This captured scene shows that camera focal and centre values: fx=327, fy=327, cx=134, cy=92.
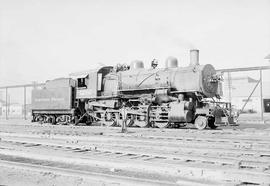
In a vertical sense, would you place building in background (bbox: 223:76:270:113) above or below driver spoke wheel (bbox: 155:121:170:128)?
above

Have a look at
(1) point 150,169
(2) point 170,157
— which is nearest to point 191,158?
(2) point 170,157

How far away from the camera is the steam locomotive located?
48.6 feet

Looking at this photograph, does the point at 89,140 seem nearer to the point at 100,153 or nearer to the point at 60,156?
the point at 100,153

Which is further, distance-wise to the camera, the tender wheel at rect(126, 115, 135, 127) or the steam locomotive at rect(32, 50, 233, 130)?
the tender wheel at rect(126, 115, 135, 127)

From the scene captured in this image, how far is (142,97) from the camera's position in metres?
16.3

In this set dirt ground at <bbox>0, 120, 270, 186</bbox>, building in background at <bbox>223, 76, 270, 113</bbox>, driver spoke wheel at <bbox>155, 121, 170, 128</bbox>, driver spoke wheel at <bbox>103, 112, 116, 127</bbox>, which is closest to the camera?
dirt ground at <bbox>0, 120, 270, 186</bbox>

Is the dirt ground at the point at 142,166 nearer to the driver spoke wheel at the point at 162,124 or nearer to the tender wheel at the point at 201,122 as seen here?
the tender wheel at the point at 201,122

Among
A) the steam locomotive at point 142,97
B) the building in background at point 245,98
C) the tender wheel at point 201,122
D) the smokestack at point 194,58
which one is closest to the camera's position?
the tender wheel at point 201,122

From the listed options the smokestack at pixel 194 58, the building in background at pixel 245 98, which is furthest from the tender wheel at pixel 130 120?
the building in background at pixel 245 98

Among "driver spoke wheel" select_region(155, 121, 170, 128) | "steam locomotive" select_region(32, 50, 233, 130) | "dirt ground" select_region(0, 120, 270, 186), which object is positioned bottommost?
"dirt ground" select_region(0, 120, 270, 186)

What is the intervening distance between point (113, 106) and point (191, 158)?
10.9 meters

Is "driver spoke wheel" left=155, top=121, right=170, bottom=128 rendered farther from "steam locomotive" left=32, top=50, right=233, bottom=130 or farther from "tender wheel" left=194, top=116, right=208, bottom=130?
"tender wheel" left=194, top=116, right=208, bottom=130

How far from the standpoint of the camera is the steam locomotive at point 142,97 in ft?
48.6

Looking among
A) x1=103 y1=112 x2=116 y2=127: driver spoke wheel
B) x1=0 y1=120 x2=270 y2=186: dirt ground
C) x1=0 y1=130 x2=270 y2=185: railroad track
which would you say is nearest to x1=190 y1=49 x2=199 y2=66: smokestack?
x1=103 y1=112 x2=116 y2=127: driver spoke wheel
